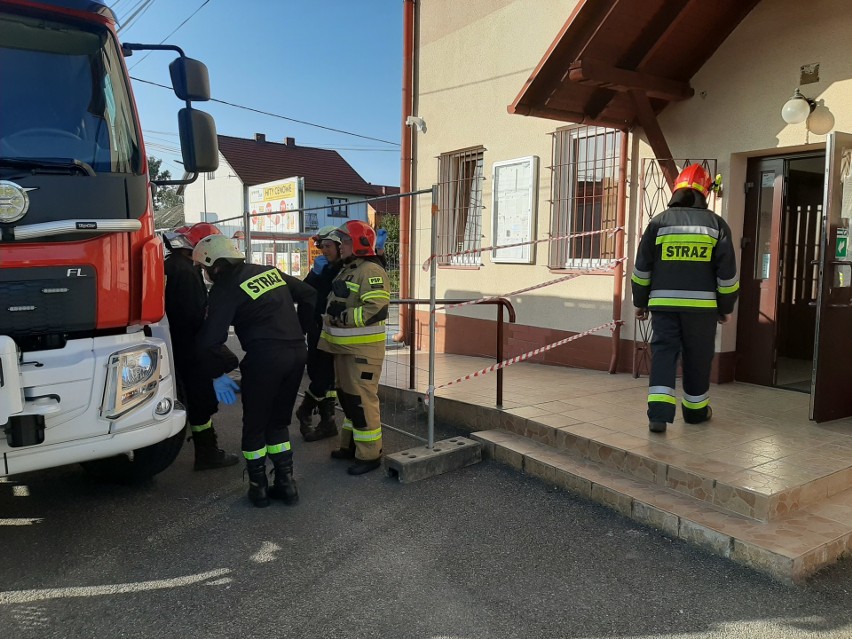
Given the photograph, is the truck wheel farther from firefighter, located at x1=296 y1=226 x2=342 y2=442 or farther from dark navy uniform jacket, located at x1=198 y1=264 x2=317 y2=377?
firefighter, located at x1=296 y1=226 x2=342 y2=442

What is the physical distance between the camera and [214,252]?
13.6 ft

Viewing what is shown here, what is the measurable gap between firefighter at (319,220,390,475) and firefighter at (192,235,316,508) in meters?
0.52

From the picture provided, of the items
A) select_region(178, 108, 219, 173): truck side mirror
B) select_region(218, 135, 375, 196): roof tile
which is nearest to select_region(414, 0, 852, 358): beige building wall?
select_region(178, 108, 219, 173): truck side mirror

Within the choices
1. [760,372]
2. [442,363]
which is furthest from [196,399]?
[760,372]

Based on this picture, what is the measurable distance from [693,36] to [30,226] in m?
5.38

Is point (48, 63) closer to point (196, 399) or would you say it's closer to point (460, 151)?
point (196, 399)

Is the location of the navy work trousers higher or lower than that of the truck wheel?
higher

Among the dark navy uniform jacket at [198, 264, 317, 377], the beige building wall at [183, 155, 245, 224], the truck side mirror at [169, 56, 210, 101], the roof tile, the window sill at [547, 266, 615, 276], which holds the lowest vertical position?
the dark navy uniform jacket at [198, 264, 317, 377]

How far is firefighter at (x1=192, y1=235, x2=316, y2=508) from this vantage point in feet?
13.4

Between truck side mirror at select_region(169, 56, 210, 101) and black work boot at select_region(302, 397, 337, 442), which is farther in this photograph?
black work boot at select_region(302, 397, 337, 442)

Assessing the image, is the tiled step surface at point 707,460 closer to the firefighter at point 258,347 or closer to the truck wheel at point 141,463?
the firefighter at point 258,347

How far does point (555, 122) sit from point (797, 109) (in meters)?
2.79

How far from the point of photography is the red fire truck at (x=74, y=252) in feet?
10.2

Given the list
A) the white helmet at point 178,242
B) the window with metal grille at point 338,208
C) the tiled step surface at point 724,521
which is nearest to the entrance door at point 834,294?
the tiled step surface at point 724,521
